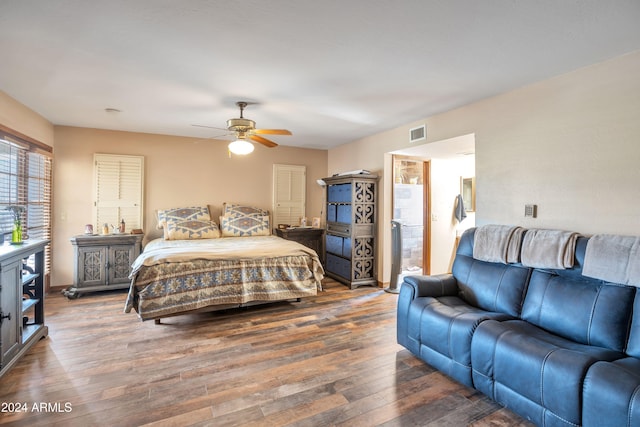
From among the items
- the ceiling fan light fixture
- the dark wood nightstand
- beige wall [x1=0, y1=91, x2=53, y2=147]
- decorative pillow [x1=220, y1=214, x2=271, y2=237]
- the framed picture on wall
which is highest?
beige wall [x1=0, y1=91, x2=53, y2=147]

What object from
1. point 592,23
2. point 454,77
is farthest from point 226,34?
point 592,23

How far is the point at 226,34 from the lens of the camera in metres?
2.01

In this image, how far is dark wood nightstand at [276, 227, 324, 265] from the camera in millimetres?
5281

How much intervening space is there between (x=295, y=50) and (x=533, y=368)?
2589 mm

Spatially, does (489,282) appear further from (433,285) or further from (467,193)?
(467,193)

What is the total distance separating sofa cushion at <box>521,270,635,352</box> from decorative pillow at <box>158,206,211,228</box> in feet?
14.5

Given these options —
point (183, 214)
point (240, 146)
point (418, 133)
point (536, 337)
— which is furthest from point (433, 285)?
point (183, 214)

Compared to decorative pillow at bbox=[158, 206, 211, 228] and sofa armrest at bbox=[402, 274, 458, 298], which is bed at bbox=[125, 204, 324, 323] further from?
sofa armrest at bbox=[402, 274, 458, 298]

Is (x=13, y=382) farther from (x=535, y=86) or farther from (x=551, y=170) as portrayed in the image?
(x=535, y=86)

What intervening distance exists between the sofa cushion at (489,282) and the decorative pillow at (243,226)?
3.18 meters

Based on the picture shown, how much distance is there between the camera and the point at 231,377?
2.28m

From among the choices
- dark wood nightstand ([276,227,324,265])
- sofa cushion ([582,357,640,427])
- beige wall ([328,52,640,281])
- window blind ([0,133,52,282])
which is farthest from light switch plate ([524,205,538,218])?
window blind ([0,133,52,282])

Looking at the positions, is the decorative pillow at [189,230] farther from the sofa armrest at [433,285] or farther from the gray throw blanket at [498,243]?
the gray throw blanket at [498,243]

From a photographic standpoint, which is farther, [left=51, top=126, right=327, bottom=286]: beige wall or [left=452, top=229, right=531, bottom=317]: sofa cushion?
[left=51, top=126, right=327, bottom=286]: beige wall
